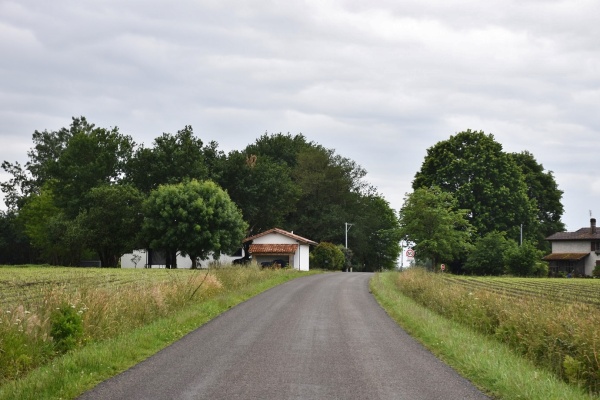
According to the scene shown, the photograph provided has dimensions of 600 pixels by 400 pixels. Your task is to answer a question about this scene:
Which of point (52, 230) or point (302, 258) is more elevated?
point (52, 230)

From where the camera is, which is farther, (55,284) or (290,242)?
(290,242)

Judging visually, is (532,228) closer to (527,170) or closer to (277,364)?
(527,170)

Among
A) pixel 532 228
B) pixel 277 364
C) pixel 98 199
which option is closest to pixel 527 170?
pixel 532 228

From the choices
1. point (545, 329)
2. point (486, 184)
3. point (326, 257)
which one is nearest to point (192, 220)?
point (326, 257)

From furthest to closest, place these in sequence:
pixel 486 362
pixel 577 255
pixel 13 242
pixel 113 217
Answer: pixel 13 242 < pixel 577 255 < pixel 113 217 < pixel 486 362

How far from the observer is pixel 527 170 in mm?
86750

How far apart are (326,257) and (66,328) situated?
68.3 meters

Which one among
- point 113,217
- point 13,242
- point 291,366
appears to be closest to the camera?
point 291,366

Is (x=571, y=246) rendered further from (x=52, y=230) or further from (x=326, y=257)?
(x=52, y=230)

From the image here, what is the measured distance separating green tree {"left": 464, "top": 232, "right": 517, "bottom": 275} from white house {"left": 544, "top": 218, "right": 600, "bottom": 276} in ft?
49.8

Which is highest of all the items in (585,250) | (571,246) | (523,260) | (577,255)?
(571,246)

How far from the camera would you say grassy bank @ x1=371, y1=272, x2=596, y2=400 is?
956 centimetres

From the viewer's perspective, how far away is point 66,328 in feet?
44.3

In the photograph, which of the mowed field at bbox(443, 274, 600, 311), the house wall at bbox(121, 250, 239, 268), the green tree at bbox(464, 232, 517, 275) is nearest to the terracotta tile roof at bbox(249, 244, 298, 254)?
the house wall at bbox(121, 250, 239, 268)
